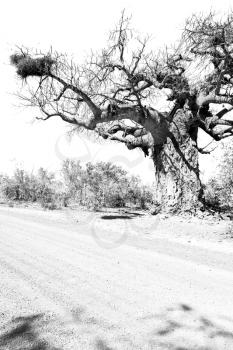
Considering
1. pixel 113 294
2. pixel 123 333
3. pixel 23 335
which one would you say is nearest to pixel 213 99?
pixel 113 294

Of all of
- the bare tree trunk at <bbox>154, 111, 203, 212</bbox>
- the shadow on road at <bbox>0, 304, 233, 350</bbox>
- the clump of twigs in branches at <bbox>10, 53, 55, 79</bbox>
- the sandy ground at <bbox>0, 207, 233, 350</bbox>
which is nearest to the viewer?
the shadow on road at <bbox>0, 304, 233, 350</bbox>

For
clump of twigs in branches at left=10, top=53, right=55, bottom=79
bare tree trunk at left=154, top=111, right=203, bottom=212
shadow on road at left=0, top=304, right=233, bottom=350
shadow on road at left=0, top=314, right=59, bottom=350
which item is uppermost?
clump of twigs in branches at left=10, top=53, right=55, bottom=79

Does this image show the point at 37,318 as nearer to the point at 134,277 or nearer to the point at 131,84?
the point at 134,277

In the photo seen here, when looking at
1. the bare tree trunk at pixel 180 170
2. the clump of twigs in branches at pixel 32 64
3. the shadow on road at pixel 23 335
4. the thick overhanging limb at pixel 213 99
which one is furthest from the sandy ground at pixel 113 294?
the clump of twigs in branches at pixel 32 64

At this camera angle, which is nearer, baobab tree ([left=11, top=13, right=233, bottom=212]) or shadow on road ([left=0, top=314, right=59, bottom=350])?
shadow on road ([left=0, top=314, right=59, bottom=350])

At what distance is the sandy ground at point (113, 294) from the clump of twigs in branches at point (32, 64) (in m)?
7.39

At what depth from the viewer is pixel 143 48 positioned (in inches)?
519

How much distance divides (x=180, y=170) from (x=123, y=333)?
11118 millimetres

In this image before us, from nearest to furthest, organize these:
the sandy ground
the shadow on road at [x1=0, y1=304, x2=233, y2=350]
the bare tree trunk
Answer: the shadow on road at [x1=0, y1=304, x2=233, y2=350] < the sandy ground < the bare tree trunk

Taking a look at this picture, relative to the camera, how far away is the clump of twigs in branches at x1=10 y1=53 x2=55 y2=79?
13.9 meters

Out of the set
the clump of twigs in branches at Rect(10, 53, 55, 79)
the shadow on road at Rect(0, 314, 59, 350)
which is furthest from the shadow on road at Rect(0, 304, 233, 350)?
the clump of twigs in branches at Rect(10, 53, 55, 79)

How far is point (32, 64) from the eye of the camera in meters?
13.9

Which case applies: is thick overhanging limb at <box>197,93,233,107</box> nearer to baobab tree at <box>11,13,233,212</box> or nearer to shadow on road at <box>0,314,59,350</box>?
baobab tree at <box>11,13,233,212</box>

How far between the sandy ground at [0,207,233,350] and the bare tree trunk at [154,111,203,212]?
484cm
